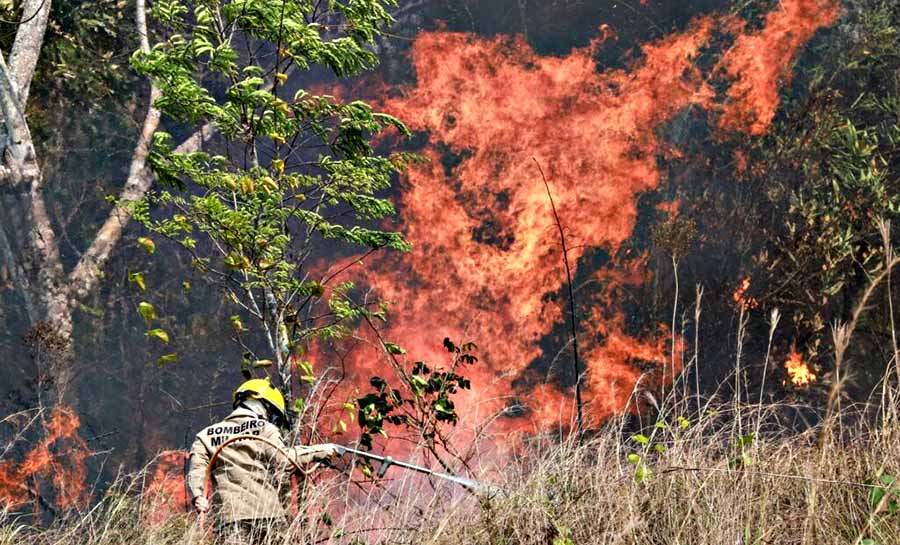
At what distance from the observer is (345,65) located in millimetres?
6371

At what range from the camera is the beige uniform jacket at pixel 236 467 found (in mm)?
4344

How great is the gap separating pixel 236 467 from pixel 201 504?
33 cm

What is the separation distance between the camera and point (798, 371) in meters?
13.8

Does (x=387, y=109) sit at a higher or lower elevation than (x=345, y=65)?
lower

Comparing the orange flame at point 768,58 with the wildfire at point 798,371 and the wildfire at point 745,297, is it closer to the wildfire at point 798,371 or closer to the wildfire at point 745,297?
the wildfire at point 745,297

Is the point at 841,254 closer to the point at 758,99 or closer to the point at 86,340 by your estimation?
the point at 758,99

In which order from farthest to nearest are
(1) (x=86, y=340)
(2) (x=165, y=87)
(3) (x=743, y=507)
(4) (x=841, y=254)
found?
(1) (x=86, y=340) → (4) (x=841, y=254) → (2) (x=165, y=87) → (3) (x=743, y=507)

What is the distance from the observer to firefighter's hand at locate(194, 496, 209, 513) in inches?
162

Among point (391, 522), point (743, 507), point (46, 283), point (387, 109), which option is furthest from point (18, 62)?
point (743, 507)

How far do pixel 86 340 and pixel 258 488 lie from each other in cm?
1434

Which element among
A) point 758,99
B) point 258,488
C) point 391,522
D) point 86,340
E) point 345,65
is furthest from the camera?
point 86,340

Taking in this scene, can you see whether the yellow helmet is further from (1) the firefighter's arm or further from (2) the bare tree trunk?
(2) the bare tree trunk

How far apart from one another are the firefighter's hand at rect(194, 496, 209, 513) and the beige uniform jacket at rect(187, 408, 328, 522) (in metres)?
0.09

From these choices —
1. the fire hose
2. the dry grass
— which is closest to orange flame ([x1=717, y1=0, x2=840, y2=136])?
the dry grass
